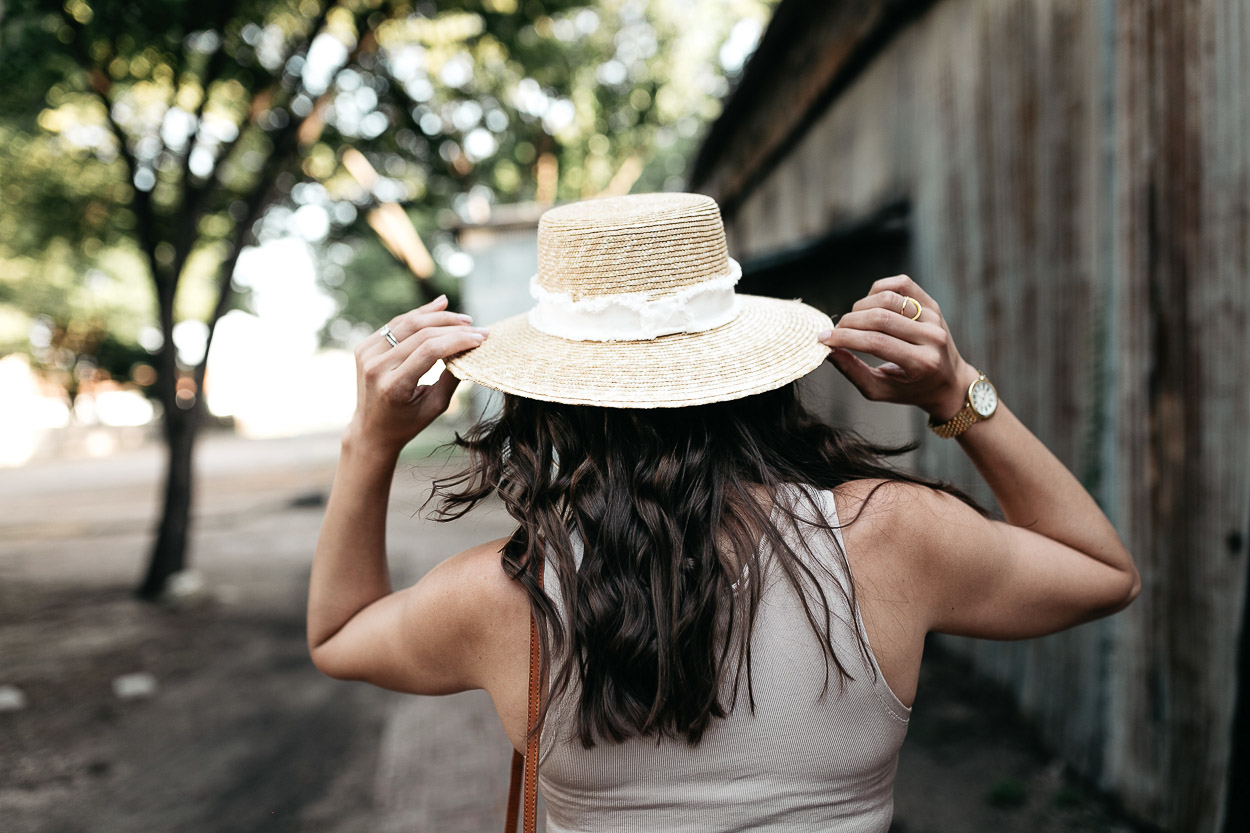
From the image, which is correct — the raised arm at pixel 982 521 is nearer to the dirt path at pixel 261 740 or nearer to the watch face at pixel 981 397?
the watch face at pixel 981 397

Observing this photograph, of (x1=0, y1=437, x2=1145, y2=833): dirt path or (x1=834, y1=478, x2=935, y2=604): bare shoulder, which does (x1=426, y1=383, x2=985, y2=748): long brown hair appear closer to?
(x1=834, y1=478, x2=935, y2=604): bare shoulder

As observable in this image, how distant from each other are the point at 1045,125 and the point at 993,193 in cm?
49

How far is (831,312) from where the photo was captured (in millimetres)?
3438

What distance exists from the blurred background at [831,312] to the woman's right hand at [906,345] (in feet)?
0.83

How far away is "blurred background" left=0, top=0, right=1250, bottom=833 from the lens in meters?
2.51

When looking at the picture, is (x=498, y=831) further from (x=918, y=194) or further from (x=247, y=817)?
(x=918, y=194)

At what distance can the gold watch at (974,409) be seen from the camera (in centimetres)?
129

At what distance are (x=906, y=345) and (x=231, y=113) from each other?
30.2 feet

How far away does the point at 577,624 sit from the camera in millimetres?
1097

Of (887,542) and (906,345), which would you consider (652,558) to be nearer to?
(887,542)

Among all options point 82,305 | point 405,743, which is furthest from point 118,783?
point 82,305

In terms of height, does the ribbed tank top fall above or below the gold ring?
below

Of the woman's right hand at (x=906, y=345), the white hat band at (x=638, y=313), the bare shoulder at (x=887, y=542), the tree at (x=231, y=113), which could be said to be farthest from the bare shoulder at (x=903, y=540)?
the tree at (x=231, y=113)

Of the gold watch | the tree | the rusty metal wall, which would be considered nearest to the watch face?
Answer: the gold watch
